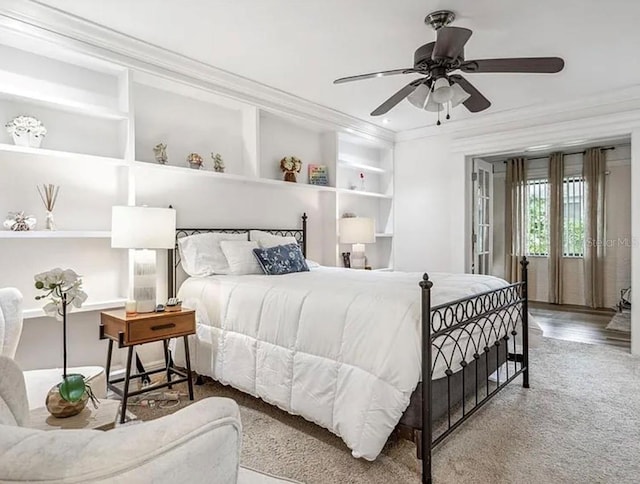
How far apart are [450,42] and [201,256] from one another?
7.65ft

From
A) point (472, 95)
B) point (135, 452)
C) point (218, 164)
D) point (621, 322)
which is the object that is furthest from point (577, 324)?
point (135, 452)

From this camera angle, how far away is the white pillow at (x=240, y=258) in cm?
333

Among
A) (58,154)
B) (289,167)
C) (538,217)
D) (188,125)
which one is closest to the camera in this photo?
(58,154)

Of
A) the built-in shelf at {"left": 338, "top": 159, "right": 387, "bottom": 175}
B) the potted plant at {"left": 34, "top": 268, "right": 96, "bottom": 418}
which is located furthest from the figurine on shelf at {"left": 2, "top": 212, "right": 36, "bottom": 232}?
the built-in shelf at {"left": 338, "top": 159, "right": 387, "bottom": 175}

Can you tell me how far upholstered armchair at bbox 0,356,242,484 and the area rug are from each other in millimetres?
5714

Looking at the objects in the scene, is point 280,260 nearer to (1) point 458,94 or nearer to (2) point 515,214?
(1) point 458,94

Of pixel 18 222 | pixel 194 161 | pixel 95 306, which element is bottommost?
pixel 95 306

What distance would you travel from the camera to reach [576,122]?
14.3ft

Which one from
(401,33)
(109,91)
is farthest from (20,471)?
(109,91)

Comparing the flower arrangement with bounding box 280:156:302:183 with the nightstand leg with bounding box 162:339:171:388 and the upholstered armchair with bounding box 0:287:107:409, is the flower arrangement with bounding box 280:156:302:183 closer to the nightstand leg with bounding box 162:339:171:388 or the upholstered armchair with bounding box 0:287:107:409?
the nightstand leg with bounding box 162:339:171:388

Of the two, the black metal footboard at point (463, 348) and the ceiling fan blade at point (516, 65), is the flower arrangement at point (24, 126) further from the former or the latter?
the ceiling fan blade at point (516, 65)

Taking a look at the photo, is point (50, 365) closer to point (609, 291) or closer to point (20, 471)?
point (20, 471)

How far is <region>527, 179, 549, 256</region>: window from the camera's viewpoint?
6914 millimetres

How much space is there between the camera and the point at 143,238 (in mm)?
2703
